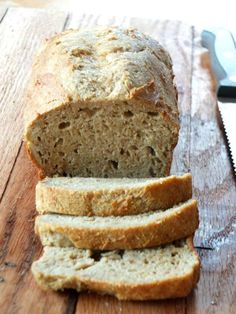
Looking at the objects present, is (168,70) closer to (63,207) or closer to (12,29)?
(63,207)

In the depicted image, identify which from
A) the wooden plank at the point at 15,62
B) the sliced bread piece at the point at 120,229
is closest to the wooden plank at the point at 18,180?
the wooden plank at the point at 15,62

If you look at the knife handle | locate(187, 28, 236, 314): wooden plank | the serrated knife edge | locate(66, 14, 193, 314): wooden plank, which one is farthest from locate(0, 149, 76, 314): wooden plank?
the knife handle

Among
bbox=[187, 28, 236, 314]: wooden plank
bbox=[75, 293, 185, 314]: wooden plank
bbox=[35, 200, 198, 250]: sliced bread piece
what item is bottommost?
bbox=[187, 28, 236, 314]: wooden plank

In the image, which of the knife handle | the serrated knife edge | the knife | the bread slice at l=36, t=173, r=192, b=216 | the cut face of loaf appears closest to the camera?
the bread slice at l=36, t=173, r=192, b=216

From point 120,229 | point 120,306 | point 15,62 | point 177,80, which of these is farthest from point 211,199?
point 15,62

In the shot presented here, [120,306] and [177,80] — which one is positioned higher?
[120,306]

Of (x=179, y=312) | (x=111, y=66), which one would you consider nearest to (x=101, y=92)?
(x=111, y=66)

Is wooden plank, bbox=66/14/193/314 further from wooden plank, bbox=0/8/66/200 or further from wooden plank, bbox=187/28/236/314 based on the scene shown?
wooden plank, bbox=0/8/66/200

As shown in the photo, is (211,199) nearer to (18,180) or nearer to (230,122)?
(230,122)
